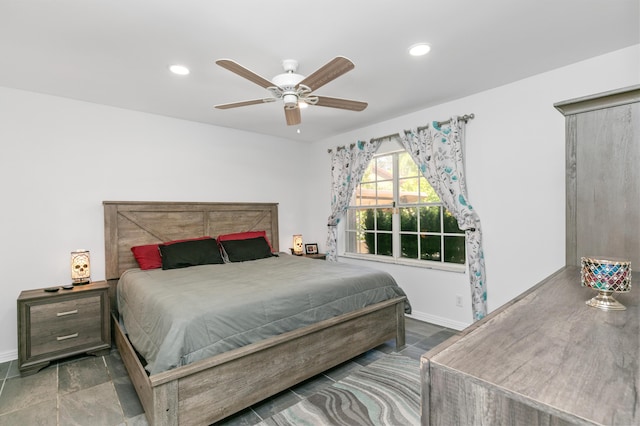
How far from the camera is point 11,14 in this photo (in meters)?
1.88

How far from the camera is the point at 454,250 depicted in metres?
3.62

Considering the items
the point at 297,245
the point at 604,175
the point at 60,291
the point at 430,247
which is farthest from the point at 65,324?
the point at 604,175

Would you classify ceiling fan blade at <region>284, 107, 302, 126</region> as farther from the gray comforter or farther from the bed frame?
the bed frame

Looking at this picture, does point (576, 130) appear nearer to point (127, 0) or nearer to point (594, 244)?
point (594, 244)

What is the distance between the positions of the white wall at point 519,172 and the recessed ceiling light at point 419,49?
1200 mm

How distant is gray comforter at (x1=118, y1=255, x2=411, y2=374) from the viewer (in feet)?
6.14

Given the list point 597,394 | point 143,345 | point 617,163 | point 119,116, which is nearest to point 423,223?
point 617,163

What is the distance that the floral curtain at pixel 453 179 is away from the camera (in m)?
3.19

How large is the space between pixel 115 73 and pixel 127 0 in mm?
1120

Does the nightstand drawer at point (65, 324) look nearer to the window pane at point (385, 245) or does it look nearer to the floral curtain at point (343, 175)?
the floral curtain at point (343, 175)

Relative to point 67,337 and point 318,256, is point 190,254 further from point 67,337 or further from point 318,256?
point 318,256

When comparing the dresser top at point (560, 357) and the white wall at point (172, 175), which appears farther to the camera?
the white wall at point (172, 175)

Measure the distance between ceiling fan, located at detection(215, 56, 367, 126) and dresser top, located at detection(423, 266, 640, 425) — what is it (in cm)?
162

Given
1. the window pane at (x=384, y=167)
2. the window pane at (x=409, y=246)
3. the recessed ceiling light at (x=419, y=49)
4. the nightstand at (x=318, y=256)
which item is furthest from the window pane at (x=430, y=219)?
the recessed ceiling light at (x=419, y=49)
